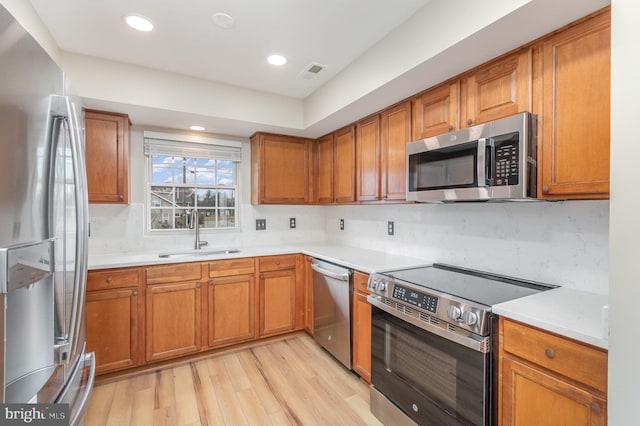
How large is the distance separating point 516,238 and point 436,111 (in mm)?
977

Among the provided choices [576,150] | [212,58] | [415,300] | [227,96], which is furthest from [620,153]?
[227,96]

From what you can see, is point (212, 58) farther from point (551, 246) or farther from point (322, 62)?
point (551, 246)

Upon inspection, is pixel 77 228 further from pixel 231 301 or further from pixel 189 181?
pixel 189 181

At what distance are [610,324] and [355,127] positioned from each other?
238 centimetres

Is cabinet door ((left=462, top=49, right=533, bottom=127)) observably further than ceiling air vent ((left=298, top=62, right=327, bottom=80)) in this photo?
No

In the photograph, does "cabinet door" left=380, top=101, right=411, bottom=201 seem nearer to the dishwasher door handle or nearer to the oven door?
the dishwasher door handle

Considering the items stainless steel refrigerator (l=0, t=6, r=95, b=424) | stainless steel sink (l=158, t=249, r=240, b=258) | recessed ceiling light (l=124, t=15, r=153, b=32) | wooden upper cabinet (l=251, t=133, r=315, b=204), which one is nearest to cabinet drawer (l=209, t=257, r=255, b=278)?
stainless steel sink (l=158, t=249, r=240, b=258)

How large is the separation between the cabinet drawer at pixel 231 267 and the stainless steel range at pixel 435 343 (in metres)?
1.35

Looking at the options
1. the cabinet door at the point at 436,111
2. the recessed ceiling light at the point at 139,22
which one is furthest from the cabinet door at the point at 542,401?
the recessed ceiling light at the point at 139,22

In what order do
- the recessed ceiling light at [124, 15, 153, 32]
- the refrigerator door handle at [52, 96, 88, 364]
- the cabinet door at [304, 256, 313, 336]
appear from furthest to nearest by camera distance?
the cabinet door at [304, 256, 313, 336] < the recessed ceiling light at [124, 15, 153, 32] < the refrigerator door handle at [52, 96, 88, 364]

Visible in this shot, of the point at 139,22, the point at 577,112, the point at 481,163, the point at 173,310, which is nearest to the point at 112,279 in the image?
the point at 173,310

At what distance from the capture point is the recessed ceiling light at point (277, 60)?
2.30 m

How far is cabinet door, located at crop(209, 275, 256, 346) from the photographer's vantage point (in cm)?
276

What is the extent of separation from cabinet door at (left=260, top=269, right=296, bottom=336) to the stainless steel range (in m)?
1.26
